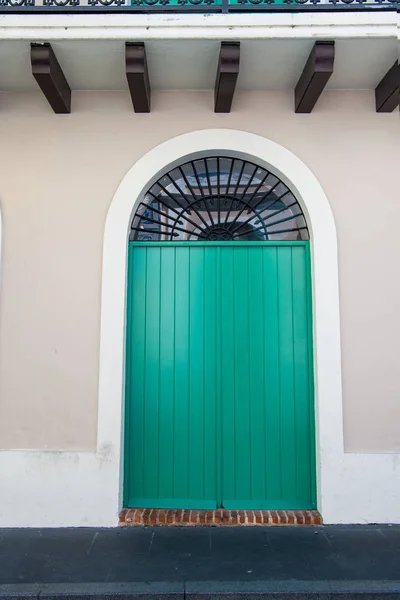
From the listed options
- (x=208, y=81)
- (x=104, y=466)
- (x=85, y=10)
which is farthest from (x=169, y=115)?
(x=104, y=466)

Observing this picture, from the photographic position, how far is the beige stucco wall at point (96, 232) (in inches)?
165

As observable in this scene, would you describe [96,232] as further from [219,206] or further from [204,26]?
[204,26]

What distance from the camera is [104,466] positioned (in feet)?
13.3

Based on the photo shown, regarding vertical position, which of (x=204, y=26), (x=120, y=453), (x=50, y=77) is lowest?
(x=120, y=453)

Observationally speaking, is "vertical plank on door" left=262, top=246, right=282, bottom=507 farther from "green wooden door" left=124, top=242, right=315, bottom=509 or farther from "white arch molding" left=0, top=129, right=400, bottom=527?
"white arch molding" left=0, top=129, right=400, bottom=527

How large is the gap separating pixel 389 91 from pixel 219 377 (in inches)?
137

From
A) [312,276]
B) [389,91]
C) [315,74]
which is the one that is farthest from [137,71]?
[312,276]

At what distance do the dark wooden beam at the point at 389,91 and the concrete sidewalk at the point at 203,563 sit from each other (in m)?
4.32

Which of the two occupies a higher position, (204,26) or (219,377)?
(204,26)

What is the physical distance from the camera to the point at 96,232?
14.3 ft

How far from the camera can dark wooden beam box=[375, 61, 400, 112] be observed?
4145mm

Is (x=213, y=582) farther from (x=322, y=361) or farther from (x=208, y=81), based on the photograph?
(x=208, y=81)

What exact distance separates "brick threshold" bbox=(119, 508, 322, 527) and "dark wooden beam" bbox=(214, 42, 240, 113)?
4277mm

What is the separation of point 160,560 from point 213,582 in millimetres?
523
